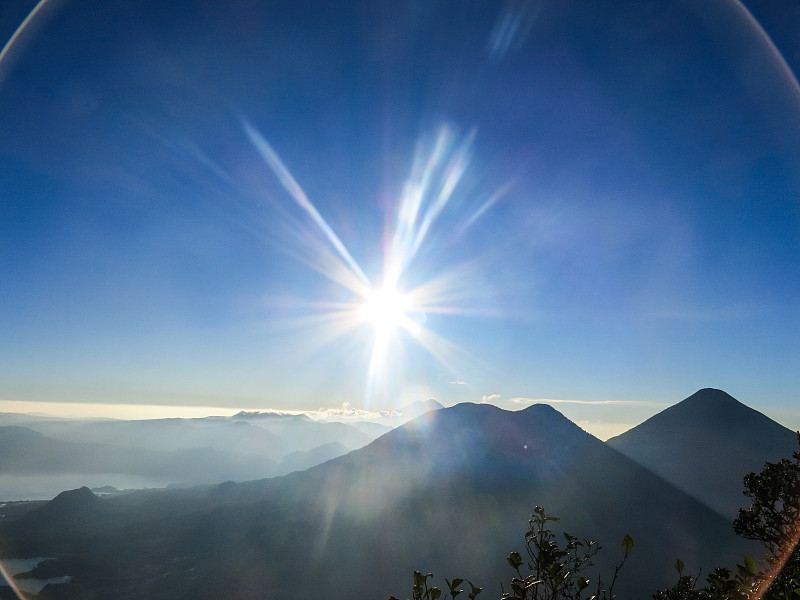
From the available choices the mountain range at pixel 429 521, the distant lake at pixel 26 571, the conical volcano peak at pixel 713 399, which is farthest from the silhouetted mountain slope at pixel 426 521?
Result: the conical volcano peak at pixel 713 399

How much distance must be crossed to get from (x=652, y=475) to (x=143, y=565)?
146481 mm

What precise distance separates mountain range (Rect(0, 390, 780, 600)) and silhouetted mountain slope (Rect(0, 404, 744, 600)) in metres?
0.38

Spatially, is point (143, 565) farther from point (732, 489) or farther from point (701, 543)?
point (732, 489)

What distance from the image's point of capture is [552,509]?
99.8 m

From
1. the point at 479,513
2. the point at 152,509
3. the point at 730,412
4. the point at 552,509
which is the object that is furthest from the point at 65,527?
the point at 730,412

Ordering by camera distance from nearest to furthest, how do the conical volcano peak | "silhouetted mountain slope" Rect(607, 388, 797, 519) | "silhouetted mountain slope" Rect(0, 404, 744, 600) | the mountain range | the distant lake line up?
1. "silhouetted mountain slope" Rect(0, 404, 744, 600)
2. the mountain range
3. the distant lake
4. "silhouetted mountain slope" Rect(607, 388, 797, 519)
5. the conical volcano peak

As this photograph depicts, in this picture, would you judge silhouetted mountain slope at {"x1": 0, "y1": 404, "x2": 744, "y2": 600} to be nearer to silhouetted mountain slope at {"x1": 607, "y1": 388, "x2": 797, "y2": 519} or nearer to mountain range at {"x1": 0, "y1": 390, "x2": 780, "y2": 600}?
mountain range at {"x1": 0, "y1": 390, "x2": 780, "y2": 600}

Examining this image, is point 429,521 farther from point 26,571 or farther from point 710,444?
point 26,571

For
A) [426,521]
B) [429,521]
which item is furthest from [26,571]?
[429,521]

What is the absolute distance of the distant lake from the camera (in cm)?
11796

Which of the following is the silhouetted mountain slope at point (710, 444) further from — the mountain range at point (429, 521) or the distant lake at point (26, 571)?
the distant lake at point (26, 571)

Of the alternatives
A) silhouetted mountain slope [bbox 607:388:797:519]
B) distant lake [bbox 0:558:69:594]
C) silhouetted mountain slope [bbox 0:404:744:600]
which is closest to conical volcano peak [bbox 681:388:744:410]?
silhouetted mountain slope [bbox 607:388:797:519]

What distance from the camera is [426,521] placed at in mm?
98812

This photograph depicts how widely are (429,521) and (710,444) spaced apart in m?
109
